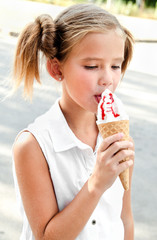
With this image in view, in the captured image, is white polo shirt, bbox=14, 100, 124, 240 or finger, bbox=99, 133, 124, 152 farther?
white polo shirt, bbox=14, 100, 124, 240

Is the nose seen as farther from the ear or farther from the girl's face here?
the ear

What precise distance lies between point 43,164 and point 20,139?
115 millimetres

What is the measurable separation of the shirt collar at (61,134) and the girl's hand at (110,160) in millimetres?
189

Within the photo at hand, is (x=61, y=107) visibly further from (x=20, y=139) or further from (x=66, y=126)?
(x=20, y=139)

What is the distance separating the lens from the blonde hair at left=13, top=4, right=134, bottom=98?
1.36 meters

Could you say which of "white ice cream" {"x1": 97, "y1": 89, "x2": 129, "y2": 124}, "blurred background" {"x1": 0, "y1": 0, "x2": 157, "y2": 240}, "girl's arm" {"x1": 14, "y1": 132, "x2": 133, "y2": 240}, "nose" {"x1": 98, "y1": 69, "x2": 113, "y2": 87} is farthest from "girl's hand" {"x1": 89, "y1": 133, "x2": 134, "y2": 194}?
"blurred background" {"x1": 0, "y1": 0, "x2": 157, "y2": 240}

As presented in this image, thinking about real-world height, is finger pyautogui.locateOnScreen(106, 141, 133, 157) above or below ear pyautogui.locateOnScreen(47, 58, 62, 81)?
below

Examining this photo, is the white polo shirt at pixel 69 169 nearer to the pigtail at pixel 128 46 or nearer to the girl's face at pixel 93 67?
the girl's face at pixel 93 67

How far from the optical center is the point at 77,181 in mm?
1394

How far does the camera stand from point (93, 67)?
1335 millimetres

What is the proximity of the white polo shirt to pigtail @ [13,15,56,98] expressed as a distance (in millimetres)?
167

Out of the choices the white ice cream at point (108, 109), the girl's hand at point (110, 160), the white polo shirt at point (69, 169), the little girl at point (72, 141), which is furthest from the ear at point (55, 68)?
the girl's hand at point (110, 160)

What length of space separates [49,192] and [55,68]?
0.46 metres

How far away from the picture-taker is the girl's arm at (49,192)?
4.03 ft
